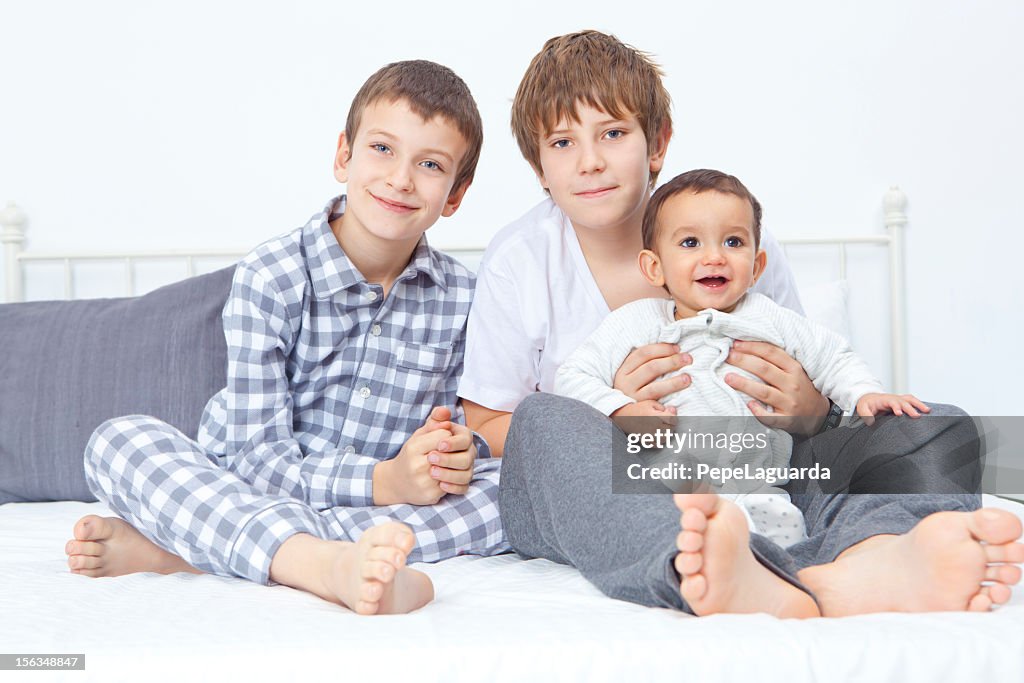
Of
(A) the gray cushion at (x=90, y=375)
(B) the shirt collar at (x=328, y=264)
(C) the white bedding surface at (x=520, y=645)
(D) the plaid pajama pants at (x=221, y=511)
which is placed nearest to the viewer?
(C) the white bedding surface at (x=520, y=645)

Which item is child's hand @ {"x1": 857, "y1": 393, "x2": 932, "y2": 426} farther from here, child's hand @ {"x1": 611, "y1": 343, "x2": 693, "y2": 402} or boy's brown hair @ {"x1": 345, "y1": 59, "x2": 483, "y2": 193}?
boy's brown hair @ {"x1": 345, "y1": 59, "x2": 483, "y2": 193}

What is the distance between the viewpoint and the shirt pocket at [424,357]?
53.4 inches

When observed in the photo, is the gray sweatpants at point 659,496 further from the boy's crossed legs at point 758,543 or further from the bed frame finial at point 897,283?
the bed frame finial at point 897,283

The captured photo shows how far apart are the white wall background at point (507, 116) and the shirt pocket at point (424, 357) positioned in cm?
72

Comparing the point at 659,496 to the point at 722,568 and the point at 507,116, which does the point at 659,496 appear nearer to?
the point at 722,568

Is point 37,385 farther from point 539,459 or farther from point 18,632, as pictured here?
point 539,459

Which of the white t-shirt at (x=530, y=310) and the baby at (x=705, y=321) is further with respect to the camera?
the white t-shirt at (x=530, y=310)

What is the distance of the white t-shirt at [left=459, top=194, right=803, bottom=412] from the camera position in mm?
1329

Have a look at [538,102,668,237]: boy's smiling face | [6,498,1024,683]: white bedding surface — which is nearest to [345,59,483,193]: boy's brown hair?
[538,102,668,237]: boy's smiling face

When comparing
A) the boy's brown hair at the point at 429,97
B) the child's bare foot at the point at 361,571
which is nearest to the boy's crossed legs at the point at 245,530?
the child's bare foot at the point at 361,571

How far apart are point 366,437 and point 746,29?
1316 millimetres

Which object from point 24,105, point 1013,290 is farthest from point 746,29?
point 24,105

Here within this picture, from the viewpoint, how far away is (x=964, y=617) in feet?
2.48

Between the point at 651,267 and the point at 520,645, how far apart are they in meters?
0.63
